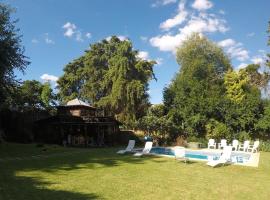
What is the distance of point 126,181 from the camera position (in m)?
11.7

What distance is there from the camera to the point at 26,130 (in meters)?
30.3

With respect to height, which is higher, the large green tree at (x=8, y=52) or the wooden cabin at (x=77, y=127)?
the large green tree at (x=8, y=52)

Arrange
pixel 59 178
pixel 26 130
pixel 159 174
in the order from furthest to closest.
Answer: pixel 26 130 < pixel 159 174 < pixel 59 178

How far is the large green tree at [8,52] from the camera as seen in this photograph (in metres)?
18.6

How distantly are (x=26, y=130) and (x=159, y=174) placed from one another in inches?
782

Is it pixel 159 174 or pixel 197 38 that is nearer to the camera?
pixel 159 174

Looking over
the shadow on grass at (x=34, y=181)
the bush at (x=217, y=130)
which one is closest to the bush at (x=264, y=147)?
the bush at (x=217, y=130)

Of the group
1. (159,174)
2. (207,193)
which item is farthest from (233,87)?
(207,193)

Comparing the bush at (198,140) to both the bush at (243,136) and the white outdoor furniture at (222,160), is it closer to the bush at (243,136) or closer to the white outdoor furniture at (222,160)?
the bush at (243,136)

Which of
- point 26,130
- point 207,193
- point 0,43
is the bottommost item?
point 207,193

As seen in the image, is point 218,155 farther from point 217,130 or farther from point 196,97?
point 196,97

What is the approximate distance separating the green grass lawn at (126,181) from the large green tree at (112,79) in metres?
21.1

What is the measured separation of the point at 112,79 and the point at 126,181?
99.0 feet

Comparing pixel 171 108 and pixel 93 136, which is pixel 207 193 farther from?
pixel 171 108
